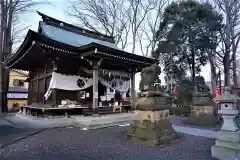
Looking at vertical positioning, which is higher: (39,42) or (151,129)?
(39,42)

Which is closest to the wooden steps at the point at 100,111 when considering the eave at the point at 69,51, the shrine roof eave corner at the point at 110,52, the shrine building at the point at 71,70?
the shrine building at the point at 71,70

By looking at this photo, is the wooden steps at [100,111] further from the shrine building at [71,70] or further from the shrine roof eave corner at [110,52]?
the shrine roof eave corner at [110,52]

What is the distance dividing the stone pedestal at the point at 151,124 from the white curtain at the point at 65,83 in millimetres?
5294

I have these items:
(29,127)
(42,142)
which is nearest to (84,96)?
(29,127)

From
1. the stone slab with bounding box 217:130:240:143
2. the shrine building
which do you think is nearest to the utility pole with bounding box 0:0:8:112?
the shrine building

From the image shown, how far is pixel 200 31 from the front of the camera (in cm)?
1694

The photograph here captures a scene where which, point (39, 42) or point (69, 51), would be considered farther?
point (69, 51)

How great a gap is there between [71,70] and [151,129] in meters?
6.63

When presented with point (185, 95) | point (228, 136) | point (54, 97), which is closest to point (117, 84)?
point (54, 97)

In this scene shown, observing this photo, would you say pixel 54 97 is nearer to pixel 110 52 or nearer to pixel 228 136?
pixel 110 52

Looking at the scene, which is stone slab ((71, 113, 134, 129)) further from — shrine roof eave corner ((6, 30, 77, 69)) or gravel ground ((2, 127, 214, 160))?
shrine roof eave corner ((6, 30, 77, 69))

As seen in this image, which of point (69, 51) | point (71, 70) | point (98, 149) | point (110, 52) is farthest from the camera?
point (71, 70)

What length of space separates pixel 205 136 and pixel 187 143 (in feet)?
4.27

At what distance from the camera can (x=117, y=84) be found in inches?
478
